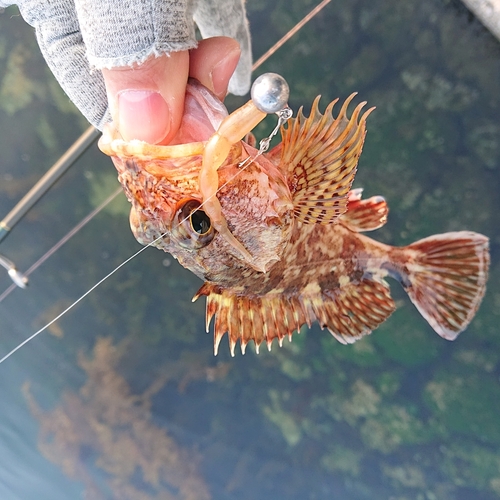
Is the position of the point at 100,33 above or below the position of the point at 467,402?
above

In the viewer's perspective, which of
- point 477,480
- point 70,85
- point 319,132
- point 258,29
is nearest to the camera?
point 319,132

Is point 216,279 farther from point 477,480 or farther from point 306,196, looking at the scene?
point 477,480

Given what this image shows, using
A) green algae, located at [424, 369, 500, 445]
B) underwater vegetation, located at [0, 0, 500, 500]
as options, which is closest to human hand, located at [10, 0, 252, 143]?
underwater vegetation, located at [0, 0, 500, 500]

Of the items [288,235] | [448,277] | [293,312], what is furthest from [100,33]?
[448,277]

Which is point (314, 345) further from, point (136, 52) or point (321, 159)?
point (136, 52)

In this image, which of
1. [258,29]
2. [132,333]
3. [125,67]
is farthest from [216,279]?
[132,333]

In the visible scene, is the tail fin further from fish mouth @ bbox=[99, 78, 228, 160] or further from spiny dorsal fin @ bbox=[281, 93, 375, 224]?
fish mouth @ bbox=[99, 78, 228, 160]
